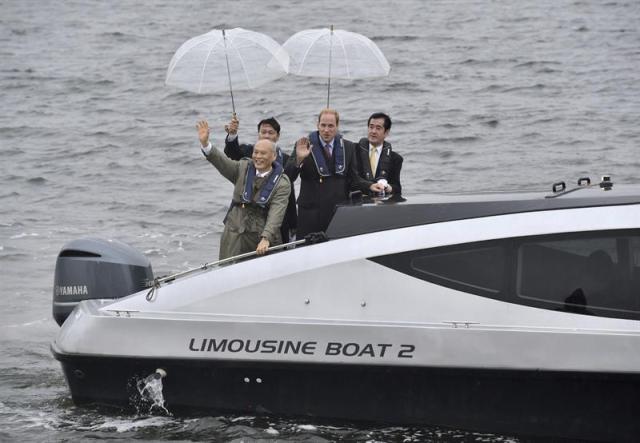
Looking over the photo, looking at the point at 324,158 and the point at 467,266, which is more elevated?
the point at 324,158

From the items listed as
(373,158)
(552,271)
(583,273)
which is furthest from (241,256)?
(583,273)

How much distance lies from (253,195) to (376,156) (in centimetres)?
114

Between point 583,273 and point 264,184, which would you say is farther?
point 264,184

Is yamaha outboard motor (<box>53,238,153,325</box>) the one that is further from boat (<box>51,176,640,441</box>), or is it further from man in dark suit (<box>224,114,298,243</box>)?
man in dark suit (<box>224,114,298,243</box>)

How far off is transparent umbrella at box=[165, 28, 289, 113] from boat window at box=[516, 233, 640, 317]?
311cm

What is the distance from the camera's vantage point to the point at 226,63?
28.7 ft

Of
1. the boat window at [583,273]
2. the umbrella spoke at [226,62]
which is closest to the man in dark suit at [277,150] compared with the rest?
the umbrella spoke at [226,62]

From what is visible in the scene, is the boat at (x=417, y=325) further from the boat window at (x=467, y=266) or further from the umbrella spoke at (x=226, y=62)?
the umbrella spoke at (x=226, y=62)

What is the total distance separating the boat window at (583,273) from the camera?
6.42m

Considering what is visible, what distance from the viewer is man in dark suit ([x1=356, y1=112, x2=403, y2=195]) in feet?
26.9

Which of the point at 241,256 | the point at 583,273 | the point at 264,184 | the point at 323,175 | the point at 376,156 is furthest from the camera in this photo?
the point at 376,156

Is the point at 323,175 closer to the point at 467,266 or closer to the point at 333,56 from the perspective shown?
the point at 333,56

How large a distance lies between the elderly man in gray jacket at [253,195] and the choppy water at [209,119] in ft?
4.10

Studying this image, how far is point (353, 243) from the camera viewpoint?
6828mm
